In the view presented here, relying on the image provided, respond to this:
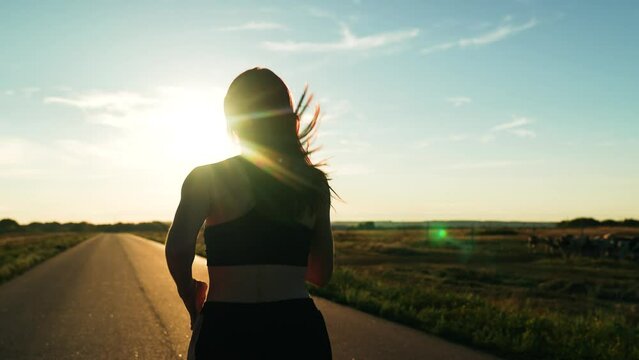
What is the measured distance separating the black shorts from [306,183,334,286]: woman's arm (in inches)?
11.8

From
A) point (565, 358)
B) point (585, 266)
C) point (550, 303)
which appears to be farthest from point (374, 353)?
point (585, 266)

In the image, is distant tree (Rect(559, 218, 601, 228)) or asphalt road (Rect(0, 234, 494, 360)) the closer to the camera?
asphalt road (Rect(0, 234, 494, 360))

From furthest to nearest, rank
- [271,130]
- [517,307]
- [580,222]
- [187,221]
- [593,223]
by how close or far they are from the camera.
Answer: [580,222] < [593,223] < [517,307] < [271,130] < [187,221]

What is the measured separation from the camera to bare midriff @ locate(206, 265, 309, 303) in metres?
2.26

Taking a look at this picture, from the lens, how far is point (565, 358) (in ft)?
26.1

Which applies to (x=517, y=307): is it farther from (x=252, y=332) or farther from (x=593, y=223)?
(x=593, y=223)

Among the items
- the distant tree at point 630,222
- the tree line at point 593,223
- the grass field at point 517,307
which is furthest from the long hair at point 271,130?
the distant tree at point 630,222

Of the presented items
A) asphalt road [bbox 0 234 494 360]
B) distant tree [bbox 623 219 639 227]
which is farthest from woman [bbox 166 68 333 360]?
distant tree [bbox 623 219 639 227]

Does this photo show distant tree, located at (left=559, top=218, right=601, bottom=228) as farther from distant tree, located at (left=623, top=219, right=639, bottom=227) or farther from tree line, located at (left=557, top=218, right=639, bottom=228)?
distant tree, located at (left=623, top=219, right=639, bottom=227)

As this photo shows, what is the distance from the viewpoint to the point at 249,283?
7.42 ft

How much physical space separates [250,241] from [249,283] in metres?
0.15

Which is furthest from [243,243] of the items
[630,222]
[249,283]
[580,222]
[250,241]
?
[580,222]

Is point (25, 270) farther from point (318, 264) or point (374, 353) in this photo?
point (318, 264)

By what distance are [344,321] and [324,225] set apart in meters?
8.70
